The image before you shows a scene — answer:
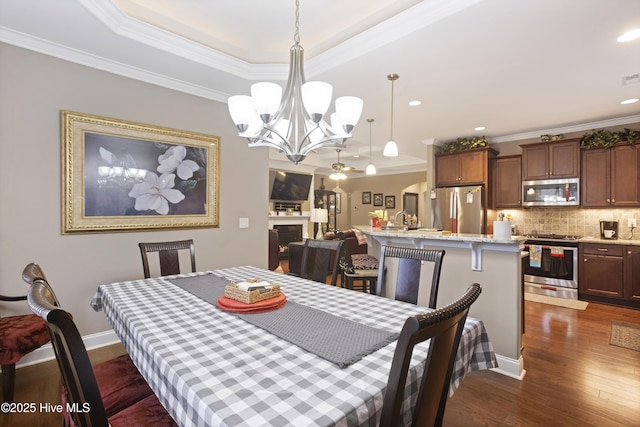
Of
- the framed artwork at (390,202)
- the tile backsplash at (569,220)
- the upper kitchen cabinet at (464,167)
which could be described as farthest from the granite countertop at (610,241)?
the framed artwork at (390,202)

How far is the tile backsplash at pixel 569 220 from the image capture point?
455 centimetres

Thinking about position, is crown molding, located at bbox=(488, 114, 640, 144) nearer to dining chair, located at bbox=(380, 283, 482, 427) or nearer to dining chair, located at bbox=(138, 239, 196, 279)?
dining chair, located at bbox=(380, 283, 482, 427)

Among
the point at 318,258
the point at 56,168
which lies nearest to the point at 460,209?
the point at 318,258

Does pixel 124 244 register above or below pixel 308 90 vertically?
below

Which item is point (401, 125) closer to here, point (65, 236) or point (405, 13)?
point (405, 13)

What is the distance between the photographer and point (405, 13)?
2.23m

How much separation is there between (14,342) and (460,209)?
561 cm

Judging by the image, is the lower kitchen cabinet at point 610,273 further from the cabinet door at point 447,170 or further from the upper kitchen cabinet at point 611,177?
the cabinet door at point 447,170

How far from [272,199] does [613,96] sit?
694cm

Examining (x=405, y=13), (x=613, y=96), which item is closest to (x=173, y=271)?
(x=405, y=13)

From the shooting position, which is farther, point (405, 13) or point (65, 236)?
point (65, 236)

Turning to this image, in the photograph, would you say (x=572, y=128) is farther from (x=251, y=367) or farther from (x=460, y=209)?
(x=251, y=367)

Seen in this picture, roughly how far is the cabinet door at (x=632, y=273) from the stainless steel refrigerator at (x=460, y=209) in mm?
1788

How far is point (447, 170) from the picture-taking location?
18.7 ft
